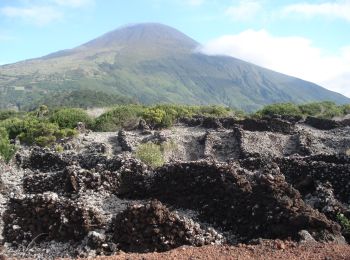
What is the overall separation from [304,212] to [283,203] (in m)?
0.63

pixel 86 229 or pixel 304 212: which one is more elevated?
pixel 304 212

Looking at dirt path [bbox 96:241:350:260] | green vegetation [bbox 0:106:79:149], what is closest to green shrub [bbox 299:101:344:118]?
green vegetation [bbox 0:106:79:149]

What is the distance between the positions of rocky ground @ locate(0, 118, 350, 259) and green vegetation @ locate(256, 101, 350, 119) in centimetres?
3517

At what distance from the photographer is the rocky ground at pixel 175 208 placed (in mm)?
10891

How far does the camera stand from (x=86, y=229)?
38.8 feet

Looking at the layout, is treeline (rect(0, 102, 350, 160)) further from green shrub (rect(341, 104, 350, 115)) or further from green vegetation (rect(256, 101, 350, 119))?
green shrub (rect(341, 104, 350, 115))

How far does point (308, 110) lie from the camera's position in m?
57.0

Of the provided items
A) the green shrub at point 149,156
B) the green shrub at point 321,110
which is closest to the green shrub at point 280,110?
the green shrub at point 321,110

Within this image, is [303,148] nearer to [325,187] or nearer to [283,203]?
[325,187]

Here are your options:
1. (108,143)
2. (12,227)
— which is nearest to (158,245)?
(12,227)

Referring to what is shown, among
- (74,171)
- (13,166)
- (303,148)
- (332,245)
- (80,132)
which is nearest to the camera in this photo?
(332,245)

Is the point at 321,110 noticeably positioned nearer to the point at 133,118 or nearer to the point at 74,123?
the point at 133,118

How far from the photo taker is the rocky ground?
429 inches

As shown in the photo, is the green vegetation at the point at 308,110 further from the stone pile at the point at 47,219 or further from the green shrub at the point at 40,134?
the stone pile at the point at 47,219
